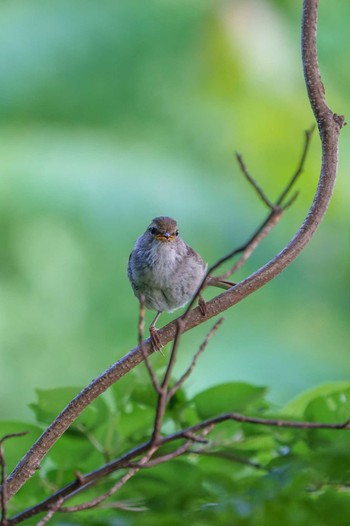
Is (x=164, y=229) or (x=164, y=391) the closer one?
(x=164, y=391)

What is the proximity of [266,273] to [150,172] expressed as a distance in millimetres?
2471

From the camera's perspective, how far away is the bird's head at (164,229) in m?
0.91

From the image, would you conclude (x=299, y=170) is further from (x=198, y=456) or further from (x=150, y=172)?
(x=150, y=172)

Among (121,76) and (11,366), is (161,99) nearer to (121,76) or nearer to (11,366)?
(121,76)

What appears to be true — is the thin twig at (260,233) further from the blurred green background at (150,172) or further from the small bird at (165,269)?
the blurred green background at (150,172)

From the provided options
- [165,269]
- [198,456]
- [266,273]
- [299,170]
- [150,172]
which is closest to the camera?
[299,170]

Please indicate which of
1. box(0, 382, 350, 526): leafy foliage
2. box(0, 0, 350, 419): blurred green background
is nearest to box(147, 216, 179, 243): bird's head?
box(0, 382, 350, 526): leafy foliage

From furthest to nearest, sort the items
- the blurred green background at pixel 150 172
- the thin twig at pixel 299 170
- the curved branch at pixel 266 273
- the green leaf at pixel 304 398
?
the blurred green background at pixel 150 172 < the green leaf at pixel 304 398 < the curved branch at pixel 266 273 < the thin twig at pixel 299 170

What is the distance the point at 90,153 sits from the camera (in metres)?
3.03

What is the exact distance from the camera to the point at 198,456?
2.13 ft

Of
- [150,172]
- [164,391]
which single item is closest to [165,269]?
[164,391]

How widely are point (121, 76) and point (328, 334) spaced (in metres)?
1.25

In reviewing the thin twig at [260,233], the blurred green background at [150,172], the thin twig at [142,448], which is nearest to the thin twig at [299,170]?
the thin twig at [260,233]

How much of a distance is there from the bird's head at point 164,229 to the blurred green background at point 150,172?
1516 millimetres
